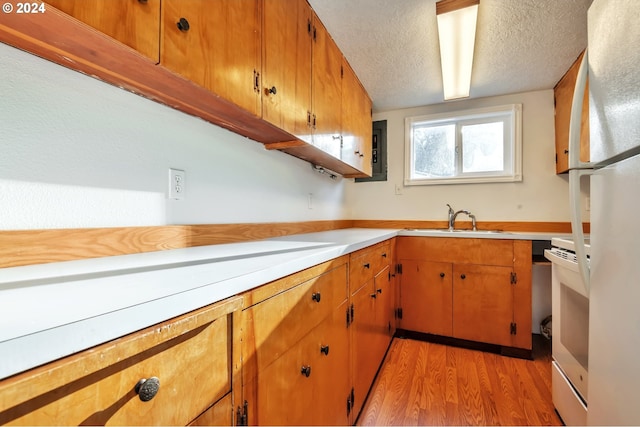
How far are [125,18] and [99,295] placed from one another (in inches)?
24.5

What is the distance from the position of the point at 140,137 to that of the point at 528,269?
97.0 inches

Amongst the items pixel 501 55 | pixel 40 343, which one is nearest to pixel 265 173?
pixel 40 343

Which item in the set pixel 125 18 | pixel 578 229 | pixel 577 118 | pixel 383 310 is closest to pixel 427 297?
pixel 383 310

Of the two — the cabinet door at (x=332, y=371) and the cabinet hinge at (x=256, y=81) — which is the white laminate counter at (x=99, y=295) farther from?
the cabinet hinge at (x=256, y=81)

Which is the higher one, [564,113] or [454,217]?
[564,113]

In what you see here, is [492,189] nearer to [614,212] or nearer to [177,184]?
[614,212]

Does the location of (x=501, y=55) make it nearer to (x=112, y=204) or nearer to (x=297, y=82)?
(x=297, y=82)

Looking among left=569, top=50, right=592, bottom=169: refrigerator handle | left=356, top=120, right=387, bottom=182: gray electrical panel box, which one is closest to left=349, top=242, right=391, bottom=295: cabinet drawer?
left=569, top=50, right=592, bottom=169: refrigerator handle

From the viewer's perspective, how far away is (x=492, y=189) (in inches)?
98.8

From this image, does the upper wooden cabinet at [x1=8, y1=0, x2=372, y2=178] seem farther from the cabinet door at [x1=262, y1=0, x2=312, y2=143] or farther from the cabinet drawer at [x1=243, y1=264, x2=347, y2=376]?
the cabinet drawer at [x1=243, y1=264, x2=347, y2=376]

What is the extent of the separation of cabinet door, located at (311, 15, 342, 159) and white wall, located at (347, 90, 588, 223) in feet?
3.99

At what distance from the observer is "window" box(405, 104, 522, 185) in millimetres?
2477

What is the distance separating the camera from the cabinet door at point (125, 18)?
1.81 ft

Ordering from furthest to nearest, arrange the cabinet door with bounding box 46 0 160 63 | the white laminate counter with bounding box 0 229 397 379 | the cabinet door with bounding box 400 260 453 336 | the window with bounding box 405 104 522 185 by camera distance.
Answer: the window with bounding box 405 104 522 185 < the cabinet door with bounding box 400 260 453 336 < the cabinet door with bounding box 46 0 160 63 < the white laminate counter with bounding box 0 229 397 379
